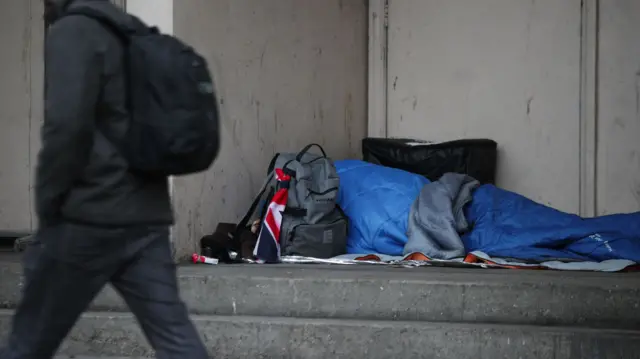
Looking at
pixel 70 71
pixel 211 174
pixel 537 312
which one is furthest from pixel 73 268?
pixel 211 174

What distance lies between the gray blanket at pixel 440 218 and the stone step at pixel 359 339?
119 centimetres

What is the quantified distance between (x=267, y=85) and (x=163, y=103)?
3.45 metres

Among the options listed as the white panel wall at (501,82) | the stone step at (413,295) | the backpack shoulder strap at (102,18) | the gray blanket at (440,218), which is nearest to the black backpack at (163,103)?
the backpack shoulder strap at (102,18)

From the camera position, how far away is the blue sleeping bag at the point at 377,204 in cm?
580

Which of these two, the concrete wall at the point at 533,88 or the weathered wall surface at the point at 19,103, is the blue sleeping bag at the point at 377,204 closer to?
the concrete wall at the point at 533,88

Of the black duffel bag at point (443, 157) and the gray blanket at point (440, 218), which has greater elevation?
the black duffel bag at point (443, 157)

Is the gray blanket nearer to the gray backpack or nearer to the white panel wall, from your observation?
the gray backpack

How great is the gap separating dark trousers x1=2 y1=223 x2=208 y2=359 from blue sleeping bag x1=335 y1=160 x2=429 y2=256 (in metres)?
3.03

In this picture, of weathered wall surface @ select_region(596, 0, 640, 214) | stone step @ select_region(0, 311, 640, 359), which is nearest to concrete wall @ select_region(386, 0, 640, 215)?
weathered wall surface @ select_region(596, 0, 640, 214)

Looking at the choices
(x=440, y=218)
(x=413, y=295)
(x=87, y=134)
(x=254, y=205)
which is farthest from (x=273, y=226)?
(x=87, y=134)

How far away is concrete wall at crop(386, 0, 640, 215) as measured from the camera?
21.0ft

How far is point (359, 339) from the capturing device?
4.33 metres

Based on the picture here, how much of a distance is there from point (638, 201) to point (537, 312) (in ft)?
7.46

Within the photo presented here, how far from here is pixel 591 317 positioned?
4395mm
